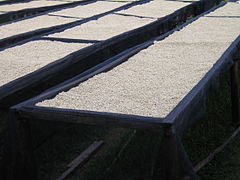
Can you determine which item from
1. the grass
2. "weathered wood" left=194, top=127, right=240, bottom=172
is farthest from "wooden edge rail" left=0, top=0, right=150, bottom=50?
"weathered wood" left=194, top=127, right=240, bottom=172

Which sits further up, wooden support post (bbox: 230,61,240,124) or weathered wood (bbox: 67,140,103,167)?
wooden support post (bbox: 230,61,240,124)

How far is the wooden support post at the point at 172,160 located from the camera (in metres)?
2.21

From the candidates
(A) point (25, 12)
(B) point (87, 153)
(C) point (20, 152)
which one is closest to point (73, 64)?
(B) point (87, 153)

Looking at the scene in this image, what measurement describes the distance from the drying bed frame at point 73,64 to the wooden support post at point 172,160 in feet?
4.47

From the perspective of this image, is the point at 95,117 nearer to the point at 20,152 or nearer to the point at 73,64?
the point at 20,152

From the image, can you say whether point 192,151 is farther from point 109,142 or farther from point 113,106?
point 113,106

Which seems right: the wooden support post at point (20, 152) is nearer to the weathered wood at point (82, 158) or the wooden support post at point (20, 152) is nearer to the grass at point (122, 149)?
the grass at point (122, 149)

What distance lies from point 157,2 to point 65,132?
160 inches

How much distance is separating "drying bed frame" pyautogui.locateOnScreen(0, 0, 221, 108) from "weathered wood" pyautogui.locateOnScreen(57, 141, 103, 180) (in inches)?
24.5

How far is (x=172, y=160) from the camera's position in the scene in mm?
2232

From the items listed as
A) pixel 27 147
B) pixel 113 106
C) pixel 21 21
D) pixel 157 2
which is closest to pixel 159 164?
pixel 113 106

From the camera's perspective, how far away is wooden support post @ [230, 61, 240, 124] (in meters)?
3.87

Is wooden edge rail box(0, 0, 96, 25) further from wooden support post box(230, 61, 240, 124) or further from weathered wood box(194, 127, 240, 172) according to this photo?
weathered wood box(194, 127, 240, 172)

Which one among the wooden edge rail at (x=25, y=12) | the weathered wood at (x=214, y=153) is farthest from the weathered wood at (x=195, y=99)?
the wooden edge rail at (x=25, y=12)
